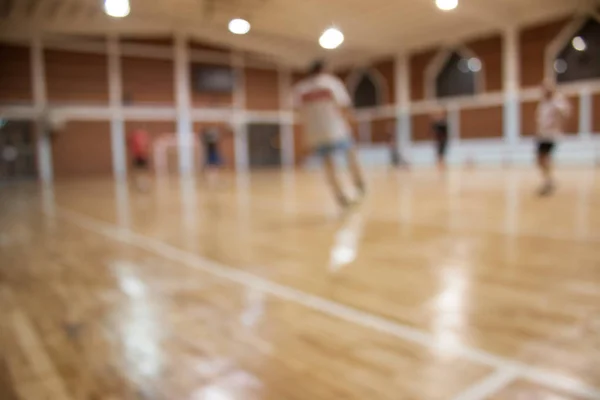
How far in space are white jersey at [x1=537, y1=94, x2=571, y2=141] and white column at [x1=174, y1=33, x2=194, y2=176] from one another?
42.5 ft

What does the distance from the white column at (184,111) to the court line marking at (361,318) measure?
13988 mm

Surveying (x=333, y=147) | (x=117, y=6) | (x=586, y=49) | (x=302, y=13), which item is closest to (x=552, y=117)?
(x=333, y=147)

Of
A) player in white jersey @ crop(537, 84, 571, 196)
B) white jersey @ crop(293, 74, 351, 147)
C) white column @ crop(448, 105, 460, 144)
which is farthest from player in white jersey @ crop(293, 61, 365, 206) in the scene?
white column @ crop(448, 105, 460, 144)

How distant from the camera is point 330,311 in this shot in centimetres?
183

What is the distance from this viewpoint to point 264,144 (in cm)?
1873

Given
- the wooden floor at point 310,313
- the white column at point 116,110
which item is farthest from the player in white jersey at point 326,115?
the white column at point 116,110

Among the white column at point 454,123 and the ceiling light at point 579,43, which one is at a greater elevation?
the white column at point 454,123

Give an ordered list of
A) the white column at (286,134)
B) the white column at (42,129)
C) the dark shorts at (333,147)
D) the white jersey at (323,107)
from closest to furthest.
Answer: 1. the white jersey at (323,107)
2. the dark shorts at (333,147)
3. the white column at (42,129)
4. the white column at (286,134)

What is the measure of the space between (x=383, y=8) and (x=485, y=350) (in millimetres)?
1015

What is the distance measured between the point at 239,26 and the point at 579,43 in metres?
0.76

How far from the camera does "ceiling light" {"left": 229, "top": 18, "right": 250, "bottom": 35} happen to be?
0.98m

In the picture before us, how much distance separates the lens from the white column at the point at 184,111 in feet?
54.8

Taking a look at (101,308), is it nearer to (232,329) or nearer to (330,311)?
(232,329)

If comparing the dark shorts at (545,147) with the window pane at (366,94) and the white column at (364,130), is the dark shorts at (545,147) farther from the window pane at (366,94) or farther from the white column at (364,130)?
the white column at (364,130)
